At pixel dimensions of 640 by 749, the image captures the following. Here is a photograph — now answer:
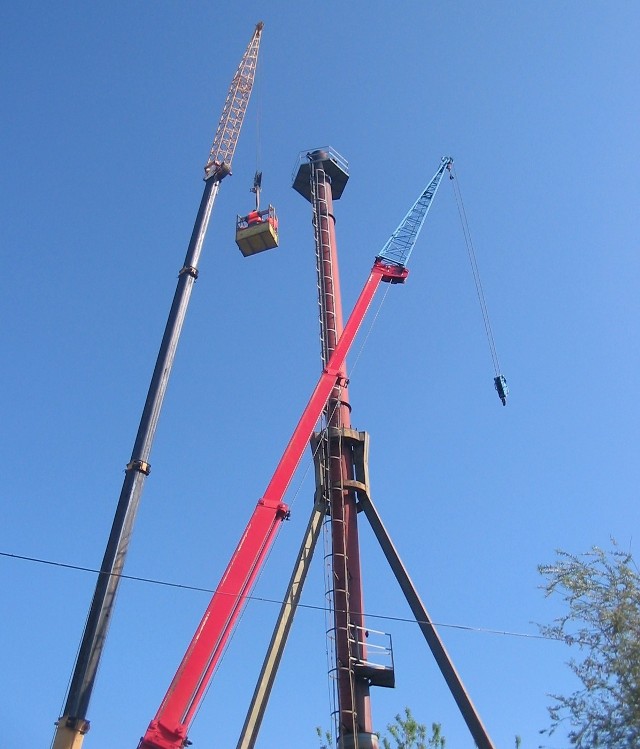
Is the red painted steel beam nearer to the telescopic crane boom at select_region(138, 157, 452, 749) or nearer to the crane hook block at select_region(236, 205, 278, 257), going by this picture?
the telescopic crane boom at select_region(138, 157, 452, 749)

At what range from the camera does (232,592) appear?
16.1 meters

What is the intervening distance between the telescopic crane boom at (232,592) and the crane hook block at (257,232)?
4259 millimetres

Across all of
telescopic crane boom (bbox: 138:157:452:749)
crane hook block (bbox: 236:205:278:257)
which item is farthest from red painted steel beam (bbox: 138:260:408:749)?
crane hook block (bbox: 236:205:278:257)

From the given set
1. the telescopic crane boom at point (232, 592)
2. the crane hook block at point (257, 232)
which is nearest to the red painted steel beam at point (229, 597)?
the telescopic crane boom at point (232, 592)

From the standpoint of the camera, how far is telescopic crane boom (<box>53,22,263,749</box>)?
12734mm

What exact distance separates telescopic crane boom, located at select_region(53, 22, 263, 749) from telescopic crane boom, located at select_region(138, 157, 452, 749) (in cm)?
190

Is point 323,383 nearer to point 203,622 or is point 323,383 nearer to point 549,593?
point 203,622

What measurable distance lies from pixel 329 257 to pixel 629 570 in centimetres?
1634

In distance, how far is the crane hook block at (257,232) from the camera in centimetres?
2420

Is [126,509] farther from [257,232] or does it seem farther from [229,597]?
[257,232]

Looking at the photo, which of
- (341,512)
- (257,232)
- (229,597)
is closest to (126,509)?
(229,597)

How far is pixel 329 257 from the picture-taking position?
86.7ft

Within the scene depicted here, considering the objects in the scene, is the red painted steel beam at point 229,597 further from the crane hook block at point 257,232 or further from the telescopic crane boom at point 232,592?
the crane hook block at point 257,232

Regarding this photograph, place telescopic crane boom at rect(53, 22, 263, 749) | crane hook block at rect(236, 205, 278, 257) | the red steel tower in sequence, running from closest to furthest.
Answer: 1. telescopic crane boom at rect(53, 22, 263, 749)
2. the red steel tower
3. crane hook block at rect(236, 205, 278, 257)
